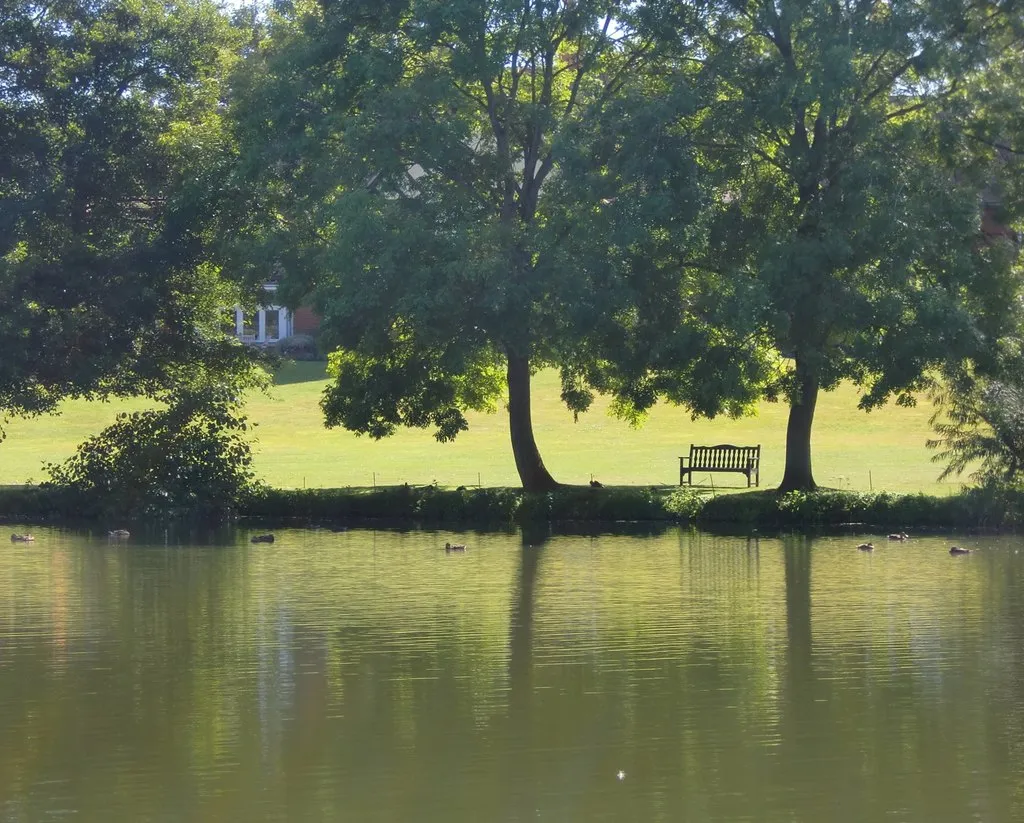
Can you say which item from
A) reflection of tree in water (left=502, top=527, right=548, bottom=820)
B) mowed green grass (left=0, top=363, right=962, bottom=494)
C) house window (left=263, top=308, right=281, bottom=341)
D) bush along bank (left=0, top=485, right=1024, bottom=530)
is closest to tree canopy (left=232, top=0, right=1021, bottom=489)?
bush along bank (left=0, top=485, right=1024, bottom=530)

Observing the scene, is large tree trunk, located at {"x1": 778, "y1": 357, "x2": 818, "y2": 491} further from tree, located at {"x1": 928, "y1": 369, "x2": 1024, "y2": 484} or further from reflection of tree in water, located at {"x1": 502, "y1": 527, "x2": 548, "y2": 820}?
reflection of tree in water, located at {"x1": 502, "y1": 527, "x2": 548, "y2": 820}

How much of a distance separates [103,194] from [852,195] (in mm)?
16193

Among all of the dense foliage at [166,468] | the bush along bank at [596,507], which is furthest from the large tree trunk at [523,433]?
the dense foliage at [166,468]

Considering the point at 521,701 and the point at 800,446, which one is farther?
the point at 800,446

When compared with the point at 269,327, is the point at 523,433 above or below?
below

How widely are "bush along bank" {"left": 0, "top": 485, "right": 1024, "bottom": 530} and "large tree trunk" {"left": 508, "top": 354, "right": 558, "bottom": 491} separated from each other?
614mm

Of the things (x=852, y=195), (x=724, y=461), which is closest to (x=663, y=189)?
(x=852, y=195)

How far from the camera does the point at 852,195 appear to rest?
2761cm

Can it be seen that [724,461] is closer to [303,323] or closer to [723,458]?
[723,458]

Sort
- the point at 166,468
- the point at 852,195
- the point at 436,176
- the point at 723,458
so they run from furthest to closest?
the point at 723,458 < the point at 166,468 < the point at 436,176 < the point at 852,195

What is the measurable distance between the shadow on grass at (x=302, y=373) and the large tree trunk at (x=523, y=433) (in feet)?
106

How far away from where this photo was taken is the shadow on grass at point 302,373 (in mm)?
66000

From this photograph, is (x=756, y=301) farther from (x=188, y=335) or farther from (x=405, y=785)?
(x=405, y=785)

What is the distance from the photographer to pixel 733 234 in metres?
29.6
